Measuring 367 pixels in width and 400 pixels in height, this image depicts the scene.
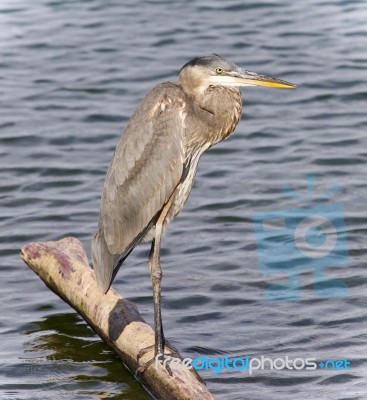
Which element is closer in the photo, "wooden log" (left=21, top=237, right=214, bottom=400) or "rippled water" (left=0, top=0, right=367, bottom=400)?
"wooden log" (left=21, top=237, right=214, bottom=400)

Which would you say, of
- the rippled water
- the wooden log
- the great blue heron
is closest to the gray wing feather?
the great blue heron

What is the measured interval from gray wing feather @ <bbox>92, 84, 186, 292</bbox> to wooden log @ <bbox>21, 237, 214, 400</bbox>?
0.83ft

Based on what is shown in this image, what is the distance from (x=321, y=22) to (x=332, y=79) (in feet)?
8.82

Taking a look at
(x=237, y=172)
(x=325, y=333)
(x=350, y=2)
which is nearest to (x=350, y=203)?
(x=237, y=172)

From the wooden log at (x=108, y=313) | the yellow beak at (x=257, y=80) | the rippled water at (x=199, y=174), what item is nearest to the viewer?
the wooden log at (x=108, y=313)

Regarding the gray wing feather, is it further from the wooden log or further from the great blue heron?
the wooden log

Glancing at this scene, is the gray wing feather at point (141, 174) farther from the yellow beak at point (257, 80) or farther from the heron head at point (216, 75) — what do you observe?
the yellow beak at point (257, 80)

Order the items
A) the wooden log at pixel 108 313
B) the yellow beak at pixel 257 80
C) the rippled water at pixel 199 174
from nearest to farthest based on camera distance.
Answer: the wooden log at pixel 108 313, the yellow beak at pixel 257 80, the rippled water at pixel 199 174

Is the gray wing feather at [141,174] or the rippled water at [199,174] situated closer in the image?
the gray wing feather at [141,174]

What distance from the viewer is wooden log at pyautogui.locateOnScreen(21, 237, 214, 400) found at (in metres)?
7.00

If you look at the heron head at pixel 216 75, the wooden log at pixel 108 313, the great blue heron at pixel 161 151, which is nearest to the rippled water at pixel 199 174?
the wooden log at pixel 108 313

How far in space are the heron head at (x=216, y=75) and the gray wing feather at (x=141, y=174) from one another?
0.14 meters

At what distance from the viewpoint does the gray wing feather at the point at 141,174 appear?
25.6ft

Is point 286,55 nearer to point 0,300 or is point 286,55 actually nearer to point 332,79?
point 332,79
